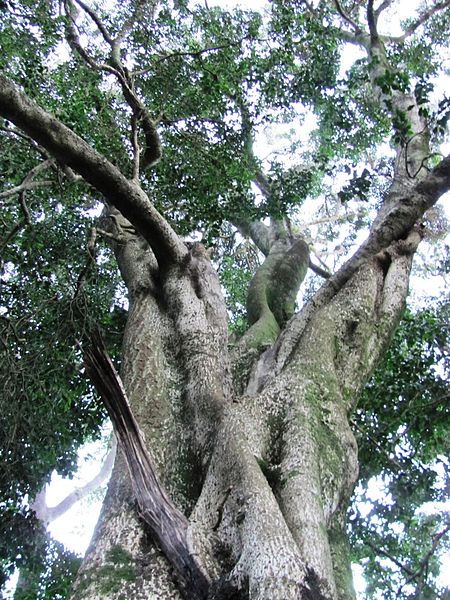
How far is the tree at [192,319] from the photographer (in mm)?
2363

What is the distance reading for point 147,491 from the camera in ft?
Result: 8.12

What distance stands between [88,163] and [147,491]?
2.04m

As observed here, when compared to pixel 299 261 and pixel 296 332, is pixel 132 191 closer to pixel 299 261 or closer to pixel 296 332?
pixel 296 332

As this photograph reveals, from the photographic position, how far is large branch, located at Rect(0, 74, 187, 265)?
3092 millimetres

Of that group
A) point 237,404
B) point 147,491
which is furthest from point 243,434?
point 147,491

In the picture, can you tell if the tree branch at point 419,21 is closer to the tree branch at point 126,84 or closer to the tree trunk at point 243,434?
the tree branch at point 126,84

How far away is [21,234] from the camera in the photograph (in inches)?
250

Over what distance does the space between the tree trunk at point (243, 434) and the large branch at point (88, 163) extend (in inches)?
13.4

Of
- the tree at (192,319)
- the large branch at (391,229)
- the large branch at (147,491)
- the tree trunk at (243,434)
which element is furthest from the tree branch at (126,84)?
the large branch at (147,491)

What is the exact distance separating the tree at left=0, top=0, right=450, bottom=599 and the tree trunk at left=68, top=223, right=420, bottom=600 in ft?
0.04

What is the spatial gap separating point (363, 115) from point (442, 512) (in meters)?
6.65

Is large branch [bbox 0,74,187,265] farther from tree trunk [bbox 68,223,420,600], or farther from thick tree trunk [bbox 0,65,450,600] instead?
tree trunk [bbox 68,223,420,600]

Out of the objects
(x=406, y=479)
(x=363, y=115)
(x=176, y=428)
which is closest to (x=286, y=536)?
(x=176, y=428)

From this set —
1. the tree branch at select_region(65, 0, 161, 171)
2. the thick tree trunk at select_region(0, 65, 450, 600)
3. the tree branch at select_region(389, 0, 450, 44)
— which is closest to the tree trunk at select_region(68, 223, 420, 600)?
the thick tree trunk at select_region(0, 65, 450, 600)
